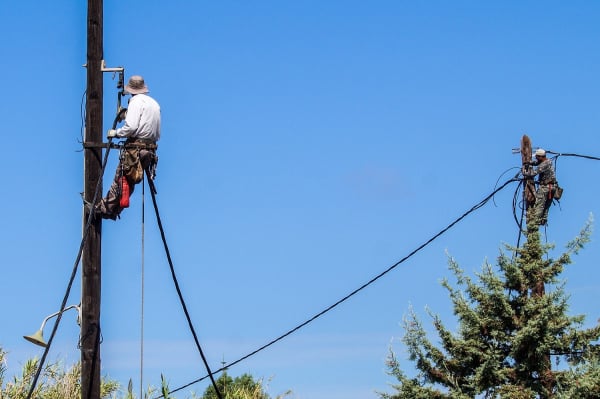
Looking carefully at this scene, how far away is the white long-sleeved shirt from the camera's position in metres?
13.5

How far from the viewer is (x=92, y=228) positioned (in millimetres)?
13320

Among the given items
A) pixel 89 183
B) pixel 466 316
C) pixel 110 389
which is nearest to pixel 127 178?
pixel 89 183

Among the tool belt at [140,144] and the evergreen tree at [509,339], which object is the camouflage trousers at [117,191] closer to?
the tool belt at [140,144]

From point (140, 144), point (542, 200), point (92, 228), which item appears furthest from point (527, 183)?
point (92, 228)

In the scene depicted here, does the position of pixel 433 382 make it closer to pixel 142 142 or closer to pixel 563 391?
pixel 563 391

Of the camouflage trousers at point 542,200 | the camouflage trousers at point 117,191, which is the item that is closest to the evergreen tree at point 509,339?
the camouflage trousers at point 542,200

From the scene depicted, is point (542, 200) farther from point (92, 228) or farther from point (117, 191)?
point (92, 228)

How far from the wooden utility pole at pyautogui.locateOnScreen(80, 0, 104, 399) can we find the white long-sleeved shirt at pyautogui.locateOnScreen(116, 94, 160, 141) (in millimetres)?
379

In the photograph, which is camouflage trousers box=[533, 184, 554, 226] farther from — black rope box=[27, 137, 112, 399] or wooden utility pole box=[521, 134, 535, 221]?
black rope box=[27, 137, 112, 399]

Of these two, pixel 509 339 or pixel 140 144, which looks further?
pixel 509 339

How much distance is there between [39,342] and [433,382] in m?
9.65

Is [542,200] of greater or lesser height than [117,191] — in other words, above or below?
above

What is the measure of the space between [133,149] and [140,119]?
0.38 meters

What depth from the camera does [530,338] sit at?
64.3 ft
